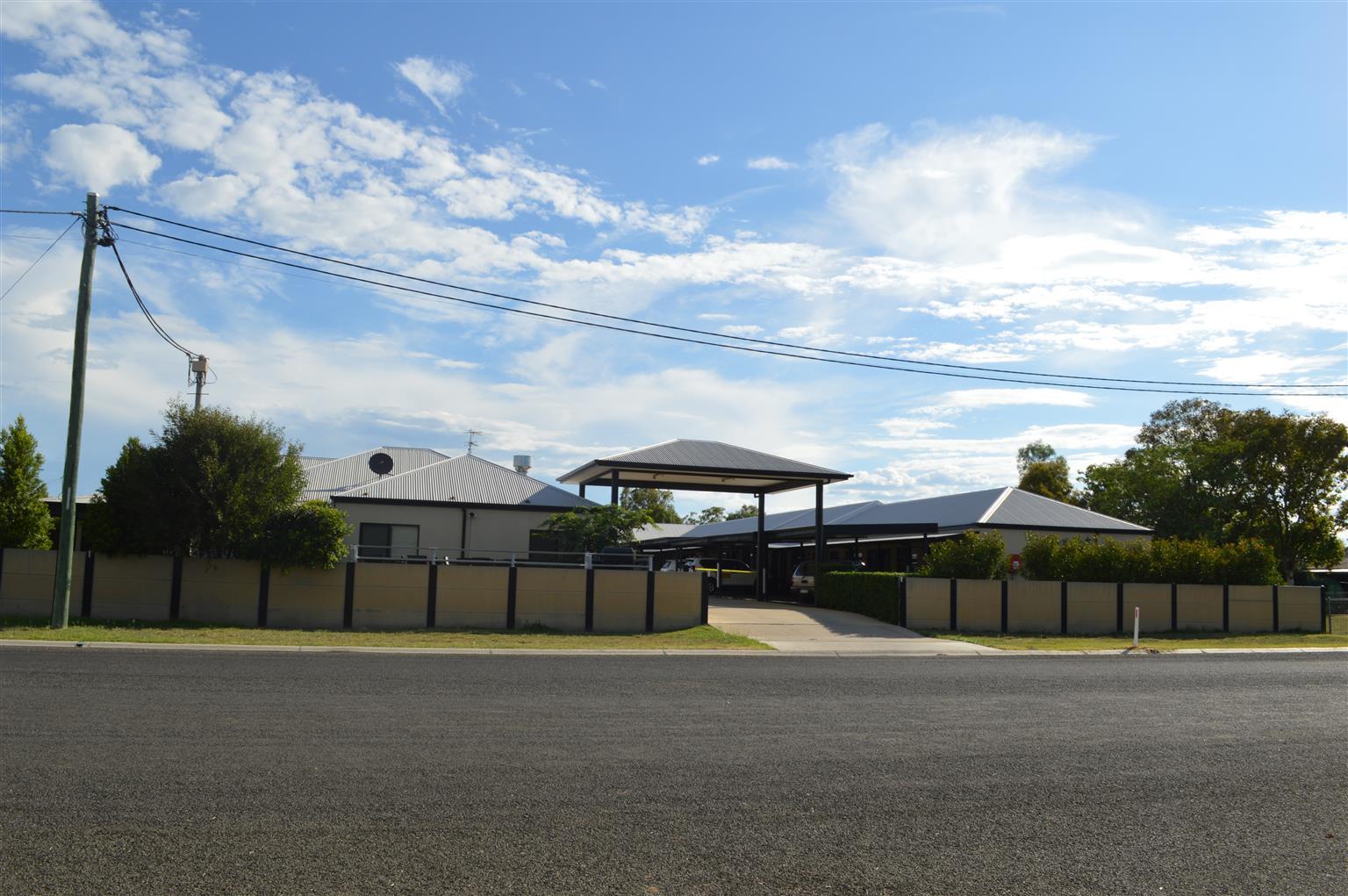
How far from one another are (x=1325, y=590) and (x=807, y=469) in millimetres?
15792

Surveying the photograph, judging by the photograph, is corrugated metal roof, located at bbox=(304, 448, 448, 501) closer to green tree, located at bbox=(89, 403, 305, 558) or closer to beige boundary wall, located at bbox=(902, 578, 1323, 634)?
green tree, located at bbox=(89, 403, 305, 558)

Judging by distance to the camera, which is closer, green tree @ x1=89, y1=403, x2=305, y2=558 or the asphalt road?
the asphalt road

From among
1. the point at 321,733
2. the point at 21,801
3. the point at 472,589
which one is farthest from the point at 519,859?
the point at 472,589

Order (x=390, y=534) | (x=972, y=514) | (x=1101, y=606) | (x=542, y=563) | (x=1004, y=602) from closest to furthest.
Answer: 1. (x=542, y=563)
2. (x=1004, y=602)
3. (x=1101, y=606)
4. (x=390, y=534)
5. (x=972, y=514)

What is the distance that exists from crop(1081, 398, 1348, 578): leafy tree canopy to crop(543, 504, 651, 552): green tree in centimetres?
3390

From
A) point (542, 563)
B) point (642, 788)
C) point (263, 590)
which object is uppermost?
point (542, 563)

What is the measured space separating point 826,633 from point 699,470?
31.8 feet

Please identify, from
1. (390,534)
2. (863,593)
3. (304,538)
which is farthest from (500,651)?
(863,593)

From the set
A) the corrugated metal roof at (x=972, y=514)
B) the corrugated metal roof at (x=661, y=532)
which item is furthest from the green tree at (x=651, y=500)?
the corrugated metal roof at (x=972, y=514)

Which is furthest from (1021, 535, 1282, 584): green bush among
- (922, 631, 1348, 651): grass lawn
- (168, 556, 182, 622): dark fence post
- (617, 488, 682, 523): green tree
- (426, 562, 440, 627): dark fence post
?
(617, 488, 682, 523): green tree

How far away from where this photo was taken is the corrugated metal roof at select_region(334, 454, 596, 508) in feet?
107

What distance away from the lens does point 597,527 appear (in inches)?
1125

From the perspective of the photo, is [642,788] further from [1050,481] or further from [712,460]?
[1050,481]

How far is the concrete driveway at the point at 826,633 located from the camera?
22.7 m
